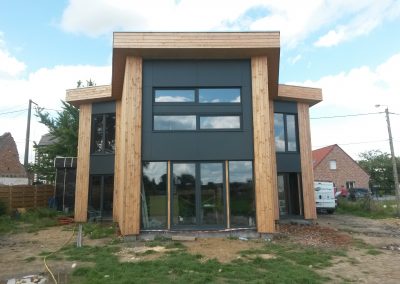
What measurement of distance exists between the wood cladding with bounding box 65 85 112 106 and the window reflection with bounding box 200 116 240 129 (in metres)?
5.89

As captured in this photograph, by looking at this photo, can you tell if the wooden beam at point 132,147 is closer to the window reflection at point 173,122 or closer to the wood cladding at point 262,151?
the window reflection at point 173,122

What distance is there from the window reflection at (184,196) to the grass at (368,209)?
39.5 feet

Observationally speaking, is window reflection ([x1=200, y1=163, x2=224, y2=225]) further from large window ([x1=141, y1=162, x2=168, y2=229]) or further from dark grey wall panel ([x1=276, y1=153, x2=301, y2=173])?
dark grey wall panel ([x1=276, y1=153, x2=301, y2=173])

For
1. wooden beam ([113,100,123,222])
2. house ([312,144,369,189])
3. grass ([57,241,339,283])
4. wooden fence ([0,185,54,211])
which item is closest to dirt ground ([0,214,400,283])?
grass ([57,241,339,283])

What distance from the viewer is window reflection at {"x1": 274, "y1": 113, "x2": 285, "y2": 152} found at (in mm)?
15039

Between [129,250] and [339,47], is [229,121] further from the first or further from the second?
[339,47]

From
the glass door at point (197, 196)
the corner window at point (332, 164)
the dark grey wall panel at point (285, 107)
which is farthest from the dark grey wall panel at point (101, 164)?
the corner window at point (332, 164)

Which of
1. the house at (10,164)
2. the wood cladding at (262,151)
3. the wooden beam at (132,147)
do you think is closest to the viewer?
the wooden beam at (132,147)

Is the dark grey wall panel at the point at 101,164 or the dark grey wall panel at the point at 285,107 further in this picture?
the dark grey wall panel at the point at 285,107

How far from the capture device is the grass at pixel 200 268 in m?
6.06

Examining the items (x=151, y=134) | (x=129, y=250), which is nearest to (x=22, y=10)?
(x=151, y=134)

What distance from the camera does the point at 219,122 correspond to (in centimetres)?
1077

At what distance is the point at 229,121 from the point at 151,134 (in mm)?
Answer: 2443

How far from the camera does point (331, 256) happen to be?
8.23 metres
